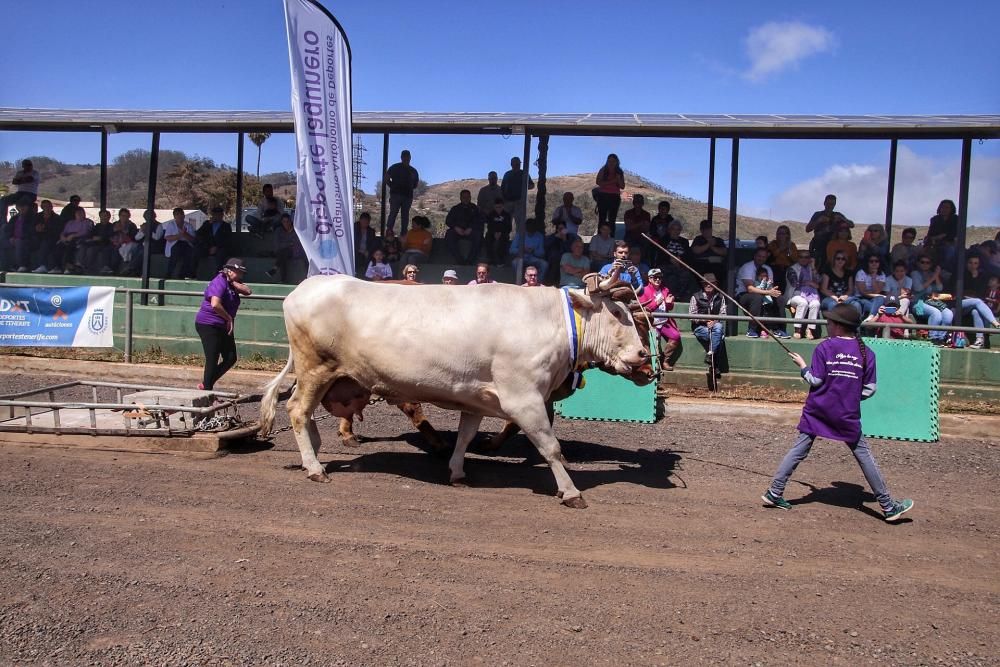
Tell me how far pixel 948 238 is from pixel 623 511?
9187 mm

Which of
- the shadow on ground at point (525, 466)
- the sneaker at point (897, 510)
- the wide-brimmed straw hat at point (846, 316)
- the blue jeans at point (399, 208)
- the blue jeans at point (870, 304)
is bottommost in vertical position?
the shadow on ground at point (525, 466)

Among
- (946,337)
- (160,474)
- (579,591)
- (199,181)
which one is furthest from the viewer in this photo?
(199,181)

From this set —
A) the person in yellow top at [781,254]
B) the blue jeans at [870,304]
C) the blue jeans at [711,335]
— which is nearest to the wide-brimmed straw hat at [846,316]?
the blue jeans at [711,335]

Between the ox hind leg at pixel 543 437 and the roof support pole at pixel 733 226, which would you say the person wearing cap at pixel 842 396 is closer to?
the ox hind leg at pixel 543 437

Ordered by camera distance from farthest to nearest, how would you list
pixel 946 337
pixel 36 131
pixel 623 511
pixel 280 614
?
pixel 36 131
pixel 946 337
pixel 623 511
pixel 280 614

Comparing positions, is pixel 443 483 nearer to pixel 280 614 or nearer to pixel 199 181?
pixel 280 614

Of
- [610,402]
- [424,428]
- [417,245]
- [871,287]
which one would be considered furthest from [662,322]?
[417,245]

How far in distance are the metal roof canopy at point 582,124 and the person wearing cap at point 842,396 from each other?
604 centimetres

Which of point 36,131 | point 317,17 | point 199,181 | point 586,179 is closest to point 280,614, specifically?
point 317,17

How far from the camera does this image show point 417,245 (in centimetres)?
1484

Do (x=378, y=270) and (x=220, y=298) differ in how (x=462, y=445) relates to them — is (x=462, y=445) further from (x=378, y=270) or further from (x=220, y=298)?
(x=378, y=270)

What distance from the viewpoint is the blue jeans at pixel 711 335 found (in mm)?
11391

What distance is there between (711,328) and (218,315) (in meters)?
6.22

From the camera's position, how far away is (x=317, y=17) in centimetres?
1000
